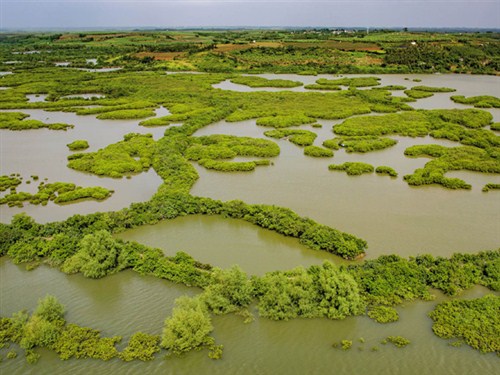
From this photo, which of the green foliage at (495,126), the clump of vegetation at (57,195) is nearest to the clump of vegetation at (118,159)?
the clump of vegetation at (57,195)

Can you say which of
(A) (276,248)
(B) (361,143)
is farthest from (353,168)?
(A) (276,248)

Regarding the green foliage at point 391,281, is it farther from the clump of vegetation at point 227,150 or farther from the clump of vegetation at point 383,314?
the clump of vegetation at point 227,150

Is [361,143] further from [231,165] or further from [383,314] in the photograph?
[383,314]

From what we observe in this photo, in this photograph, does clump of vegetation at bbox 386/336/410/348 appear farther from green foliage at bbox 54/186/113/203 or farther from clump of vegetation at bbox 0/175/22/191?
clump of vegetation at bbox 0/175/22/191

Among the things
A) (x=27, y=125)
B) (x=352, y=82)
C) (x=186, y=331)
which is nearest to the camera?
(x=186, y=331)

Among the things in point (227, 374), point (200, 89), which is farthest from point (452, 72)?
point (227, 374)
